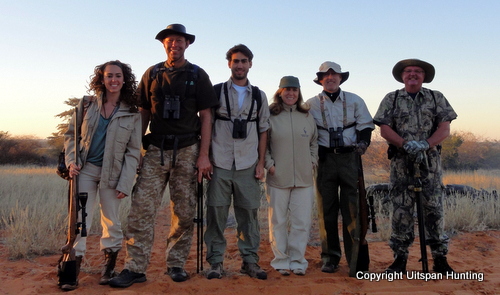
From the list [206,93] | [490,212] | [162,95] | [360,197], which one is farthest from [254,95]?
[490,212]

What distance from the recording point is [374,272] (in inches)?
198

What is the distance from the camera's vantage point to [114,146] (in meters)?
4.29

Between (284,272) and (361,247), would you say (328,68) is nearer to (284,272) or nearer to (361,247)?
(361,247)

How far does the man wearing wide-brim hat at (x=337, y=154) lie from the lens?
5.04 m

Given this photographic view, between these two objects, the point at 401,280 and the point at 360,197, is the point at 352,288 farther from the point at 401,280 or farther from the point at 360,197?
the point at 360,197

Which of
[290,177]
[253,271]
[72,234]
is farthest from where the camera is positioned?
[290,177]

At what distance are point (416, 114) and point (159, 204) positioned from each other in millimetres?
3253

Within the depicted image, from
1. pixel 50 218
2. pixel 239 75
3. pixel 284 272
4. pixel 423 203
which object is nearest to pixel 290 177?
pixel 284 272

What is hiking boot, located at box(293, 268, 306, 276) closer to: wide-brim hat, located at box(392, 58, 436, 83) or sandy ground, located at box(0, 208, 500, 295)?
sandy ground, located at box(0, 208, 500, 295)

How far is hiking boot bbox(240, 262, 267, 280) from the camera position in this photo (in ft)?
15.3

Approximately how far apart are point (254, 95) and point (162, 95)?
1.08 meters

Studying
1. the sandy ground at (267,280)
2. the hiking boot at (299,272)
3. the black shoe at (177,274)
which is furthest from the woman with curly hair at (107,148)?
the hiking boot at (299,272)

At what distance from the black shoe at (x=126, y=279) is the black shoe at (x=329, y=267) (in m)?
2.16

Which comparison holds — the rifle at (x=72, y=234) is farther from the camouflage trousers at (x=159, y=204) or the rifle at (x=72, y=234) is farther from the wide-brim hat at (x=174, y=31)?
the wide-brim hat at (x=174, y=31)
